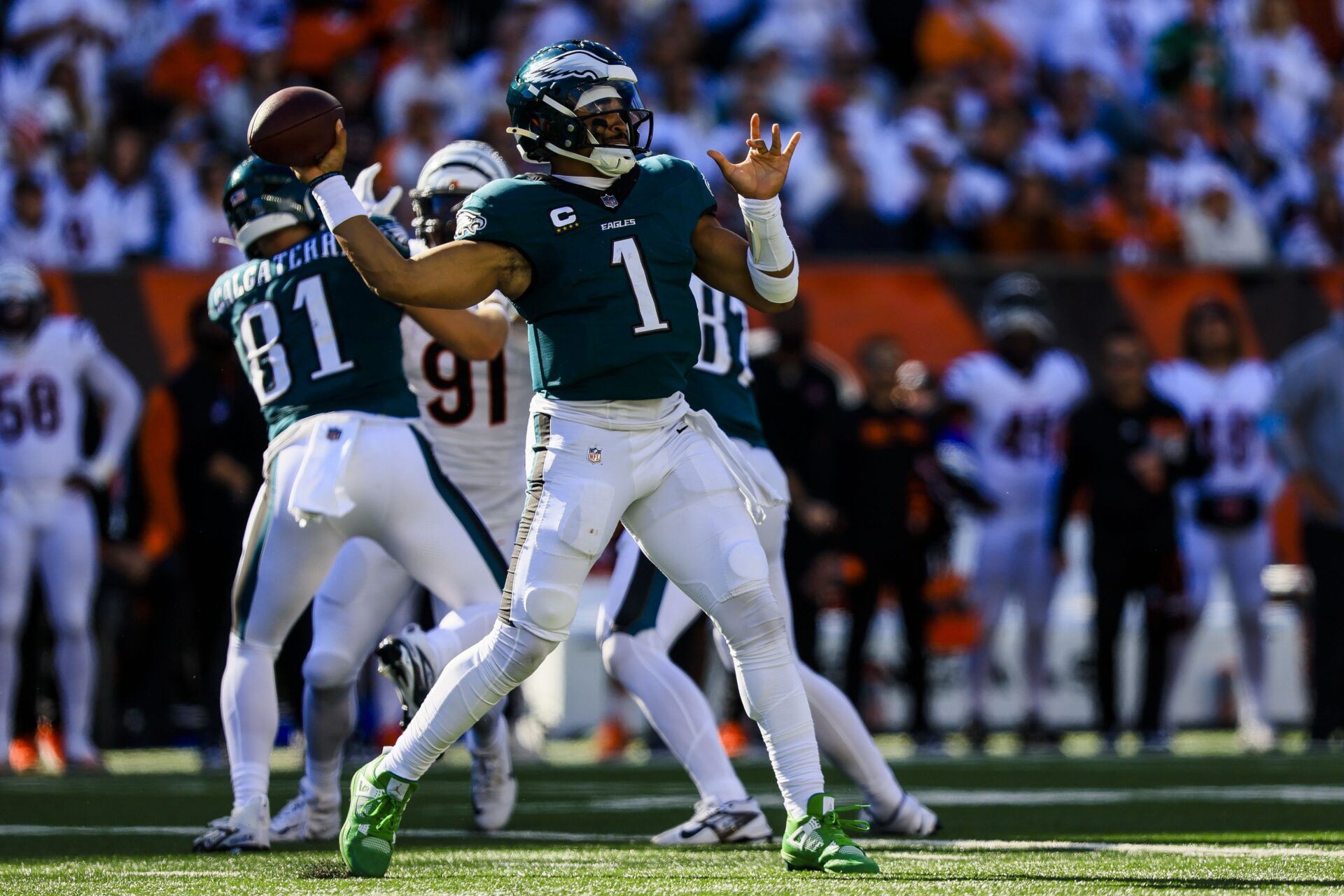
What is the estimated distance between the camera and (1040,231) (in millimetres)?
12875


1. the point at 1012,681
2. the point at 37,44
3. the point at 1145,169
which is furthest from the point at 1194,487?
the point at 37,44

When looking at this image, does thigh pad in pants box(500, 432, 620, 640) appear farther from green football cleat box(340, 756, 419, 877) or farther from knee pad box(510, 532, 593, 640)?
green football cleat box(340, 756, 419, 877)

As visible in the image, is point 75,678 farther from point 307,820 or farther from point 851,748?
point 851,748

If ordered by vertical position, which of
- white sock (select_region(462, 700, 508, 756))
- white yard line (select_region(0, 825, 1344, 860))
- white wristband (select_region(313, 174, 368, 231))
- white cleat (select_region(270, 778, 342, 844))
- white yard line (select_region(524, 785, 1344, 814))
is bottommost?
white yard line (select_region(524, 785, 1344, 814))

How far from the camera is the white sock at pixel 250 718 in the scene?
5.69 meters

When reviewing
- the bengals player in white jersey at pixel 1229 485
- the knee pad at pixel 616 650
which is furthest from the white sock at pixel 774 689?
the bengals player in white jersey at pixel 1229 485

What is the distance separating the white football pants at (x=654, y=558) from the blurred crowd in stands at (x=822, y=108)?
6.85 metres

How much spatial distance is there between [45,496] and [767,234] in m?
5.64

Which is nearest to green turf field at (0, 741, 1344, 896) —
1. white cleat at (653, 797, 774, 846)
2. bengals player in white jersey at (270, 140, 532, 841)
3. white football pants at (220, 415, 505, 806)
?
white cleat at (653, 797, 774, 846)

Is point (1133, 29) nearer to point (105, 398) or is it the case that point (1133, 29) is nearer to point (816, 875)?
point (105, 398)

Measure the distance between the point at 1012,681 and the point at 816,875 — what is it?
670cm

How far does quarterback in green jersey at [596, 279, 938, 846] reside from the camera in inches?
231

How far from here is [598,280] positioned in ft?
16.2

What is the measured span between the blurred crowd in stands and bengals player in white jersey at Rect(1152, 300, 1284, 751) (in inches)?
47.3
